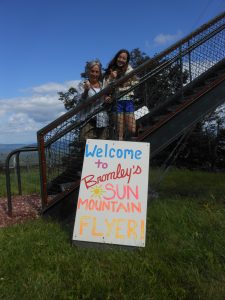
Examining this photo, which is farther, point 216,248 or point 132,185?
point 132,185

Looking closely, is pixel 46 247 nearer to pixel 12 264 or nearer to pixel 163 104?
pixel 12 264

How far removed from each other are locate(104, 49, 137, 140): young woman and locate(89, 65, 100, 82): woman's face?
0.59 ft

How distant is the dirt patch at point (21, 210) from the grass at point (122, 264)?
67cm

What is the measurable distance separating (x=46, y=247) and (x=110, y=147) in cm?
128

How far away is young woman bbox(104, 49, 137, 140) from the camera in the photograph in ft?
19.5

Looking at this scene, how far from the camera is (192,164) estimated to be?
17.0 meters

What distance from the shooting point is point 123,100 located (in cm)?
595

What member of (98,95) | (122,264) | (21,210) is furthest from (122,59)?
(122,264)

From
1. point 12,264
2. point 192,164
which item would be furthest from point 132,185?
point 192,164

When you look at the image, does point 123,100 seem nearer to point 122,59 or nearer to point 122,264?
point 122,59

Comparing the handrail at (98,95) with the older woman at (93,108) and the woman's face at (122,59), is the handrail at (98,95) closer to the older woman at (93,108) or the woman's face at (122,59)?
the older woman at (93,108)

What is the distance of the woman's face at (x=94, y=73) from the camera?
5.88 metres

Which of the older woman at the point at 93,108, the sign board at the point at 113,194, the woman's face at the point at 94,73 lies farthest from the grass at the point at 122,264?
the woman's face at the point at 94,73

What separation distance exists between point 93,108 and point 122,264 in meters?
2.54
